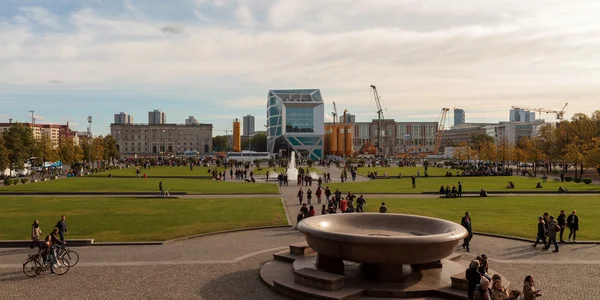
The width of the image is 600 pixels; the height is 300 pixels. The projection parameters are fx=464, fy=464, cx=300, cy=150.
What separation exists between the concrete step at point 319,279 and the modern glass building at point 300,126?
438ft

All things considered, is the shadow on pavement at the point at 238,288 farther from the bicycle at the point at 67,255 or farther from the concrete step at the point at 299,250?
the bicycle at the point at 67,255

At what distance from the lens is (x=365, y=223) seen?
16750 mm

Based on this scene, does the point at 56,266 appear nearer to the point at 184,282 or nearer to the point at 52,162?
the point at 184,282

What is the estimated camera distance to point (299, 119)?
149500 mm

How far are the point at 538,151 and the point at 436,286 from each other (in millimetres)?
71825

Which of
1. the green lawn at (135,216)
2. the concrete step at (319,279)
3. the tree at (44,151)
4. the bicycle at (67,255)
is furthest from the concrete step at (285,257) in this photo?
the tree at (44,151)

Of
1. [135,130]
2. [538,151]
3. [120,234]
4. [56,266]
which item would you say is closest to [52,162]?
[120,234]

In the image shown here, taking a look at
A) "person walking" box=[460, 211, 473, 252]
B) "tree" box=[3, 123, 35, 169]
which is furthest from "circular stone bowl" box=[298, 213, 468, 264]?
"tree" box=[3, 123, 35, 169]

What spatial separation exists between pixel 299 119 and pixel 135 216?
124m

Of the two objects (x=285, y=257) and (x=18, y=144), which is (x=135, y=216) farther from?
(x=18, y=144)

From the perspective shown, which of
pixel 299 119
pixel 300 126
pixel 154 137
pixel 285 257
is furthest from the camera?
pixel 154 137

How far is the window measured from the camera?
490ft

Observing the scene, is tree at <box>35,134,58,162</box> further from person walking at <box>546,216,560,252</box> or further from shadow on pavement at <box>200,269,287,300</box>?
person walking at <box>546,216,560,252</box>

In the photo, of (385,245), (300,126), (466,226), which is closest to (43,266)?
(385,245)
